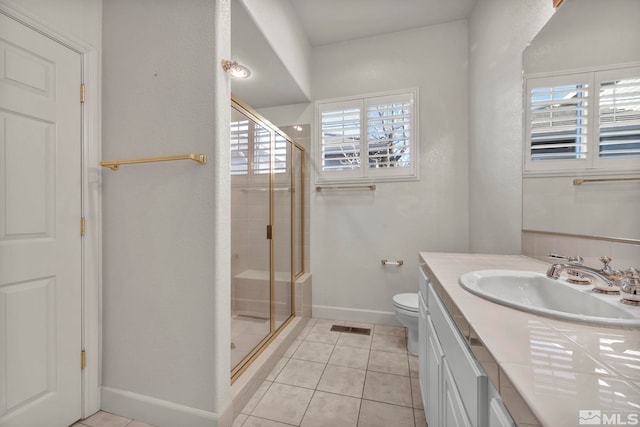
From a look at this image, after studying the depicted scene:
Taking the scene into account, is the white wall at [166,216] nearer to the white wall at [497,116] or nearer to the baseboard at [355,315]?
the baseboard at [355,315]

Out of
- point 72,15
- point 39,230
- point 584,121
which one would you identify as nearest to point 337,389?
point 39,230

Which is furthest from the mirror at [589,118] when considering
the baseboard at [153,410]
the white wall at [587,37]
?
the baseboard at [153,410]

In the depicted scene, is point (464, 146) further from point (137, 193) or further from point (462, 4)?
point (137, 193)

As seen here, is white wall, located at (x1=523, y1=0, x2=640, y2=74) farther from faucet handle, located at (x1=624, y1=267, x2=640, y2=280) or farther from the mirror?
faucet handle, located at (x1=624, y1=267, x2=640, y2=280)

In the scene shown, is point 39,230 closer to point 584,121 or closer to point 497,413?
point 497,413

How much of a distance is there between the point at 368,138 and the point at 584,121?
5.37 feet

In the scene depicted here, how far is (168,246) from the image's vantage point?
1.35 metres

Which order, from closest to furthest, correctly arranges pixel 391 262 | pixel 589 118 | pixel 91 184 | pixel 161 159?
1. pixel 589 118
2. pixel 161 159
3. pixel 91 184
4. pixel 391 262

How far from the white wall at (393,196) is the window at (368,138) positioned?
0.33 feet

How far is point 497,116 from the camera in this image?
189cm

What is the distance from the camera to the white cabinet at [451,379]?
0.56 meters

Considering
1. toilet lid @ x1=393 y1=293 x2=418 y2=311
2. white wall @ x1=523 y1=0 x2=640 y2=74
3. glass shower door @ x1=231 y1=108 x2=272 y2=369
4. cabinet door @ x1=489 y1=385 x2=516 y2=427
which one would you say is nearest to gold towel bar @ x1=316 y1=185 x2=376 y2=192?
glass shower door @ x1=231 y1=108 x2=272 y2=369

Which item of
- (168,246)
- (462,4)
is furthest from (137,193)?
(462,4)

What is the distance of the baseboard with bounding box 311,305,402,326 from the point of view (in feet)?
8.42
